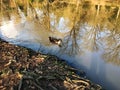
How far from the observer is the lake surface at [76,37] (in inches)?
522

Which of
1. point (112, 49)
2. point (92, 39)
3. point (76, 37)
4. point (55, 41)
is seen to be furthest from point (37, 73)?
point (92, 39)

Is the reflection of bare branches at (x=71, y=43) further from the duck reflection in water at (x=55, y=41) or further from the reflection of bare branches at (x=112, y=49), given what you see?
the reflection of bare branches at (x=112, y=49)

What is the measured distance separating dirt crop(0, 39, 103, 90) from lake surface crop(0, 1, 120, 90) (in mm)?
1248

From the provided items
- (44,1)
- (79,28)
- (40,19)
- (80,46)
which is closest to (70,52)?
(80,46)

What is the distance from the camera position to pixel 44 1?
34625mm

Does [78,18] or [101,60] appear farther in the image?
[78,18]

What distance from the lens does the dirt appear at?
32.2ft

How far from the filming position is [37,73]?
10867 millimetres

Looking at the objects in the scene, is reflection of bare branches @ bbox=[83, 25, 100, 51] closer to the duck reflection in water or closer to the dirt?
the duck reflection in water

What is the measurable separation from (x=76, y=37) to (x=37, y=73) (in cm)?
793

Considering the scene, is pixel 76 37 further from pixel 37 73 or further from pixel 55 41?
pixel 37 73

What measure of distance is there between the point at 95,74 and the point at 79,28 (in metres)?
8.90

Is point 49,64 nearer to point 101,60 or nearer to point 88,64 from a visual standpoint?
Result: point 88,64

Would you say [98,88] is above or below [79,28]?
below
